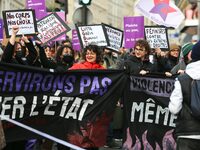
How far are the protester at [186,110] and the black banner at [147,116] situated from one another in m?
2.17

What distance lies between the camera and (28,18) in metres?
9.53

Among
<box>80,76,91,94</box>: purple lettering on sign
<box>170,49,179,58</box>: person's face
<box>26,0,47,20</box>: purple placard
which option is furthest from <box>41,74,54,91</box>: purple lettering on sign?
<box>26,0,47,20</box>: purple placard

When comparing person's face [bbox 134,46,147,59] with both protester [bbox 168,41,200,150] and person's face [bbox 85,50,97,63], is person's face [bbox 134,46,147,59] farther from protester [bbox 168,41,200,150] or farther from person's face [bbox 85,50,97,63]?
protester [bbox 168,41,200,150]

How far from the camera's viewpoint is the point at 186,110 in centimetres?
612

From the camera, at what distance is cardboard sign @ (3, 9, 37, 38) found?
938 cm

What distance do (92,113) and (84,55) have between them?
2.55 feet

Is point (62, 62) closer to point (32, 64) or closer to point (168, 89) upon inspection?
point (32, 64)

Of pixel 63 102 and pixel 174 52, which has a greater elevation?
pixel 174 52

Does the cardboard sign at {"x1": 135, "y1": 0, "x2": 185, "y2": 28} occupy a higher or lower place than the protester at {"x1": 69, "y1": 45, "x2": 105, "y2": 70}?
higher

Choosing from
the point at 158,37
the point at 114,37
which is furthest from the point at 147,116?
the point at 114,37

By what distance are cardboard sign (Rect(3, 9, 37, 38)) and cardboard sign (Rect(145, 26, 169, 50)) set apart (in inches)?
119

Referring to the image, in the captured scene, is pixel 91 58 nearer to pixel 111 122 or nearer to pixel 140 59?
pixel 111 122

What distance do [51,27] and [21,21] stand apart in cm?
257

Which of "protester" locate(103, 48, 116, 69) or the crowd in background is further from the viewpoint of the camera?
"protester" locate(103, 48, 116, 69)
